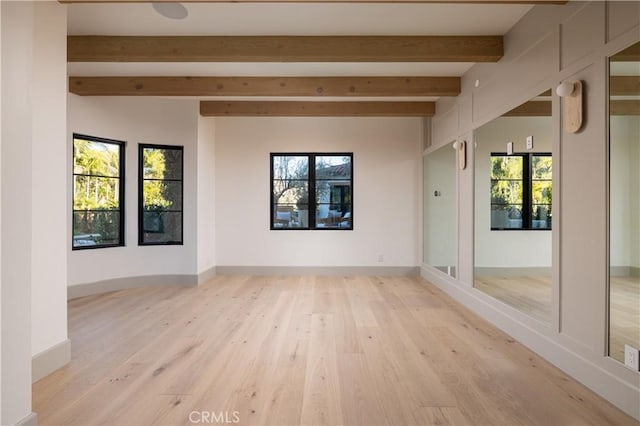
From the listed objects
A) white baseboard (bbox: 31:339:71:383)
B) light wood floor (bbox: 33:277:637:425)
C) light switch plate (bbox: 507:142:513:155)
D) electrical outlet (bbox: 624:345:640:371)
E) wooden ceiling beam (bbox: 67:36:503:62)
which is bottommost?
light wood floor (bbox: 33:277:637:425)

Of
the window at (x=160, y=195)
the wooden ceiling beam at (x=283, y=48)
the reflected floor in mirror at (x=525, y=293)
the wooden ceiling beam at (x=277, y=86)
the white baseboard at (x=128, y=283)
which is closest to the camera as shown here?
the reflected floor in mirror at (x=525, y=293)

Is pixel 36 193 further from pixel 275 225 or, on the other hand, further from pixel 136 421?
pixel 275 225

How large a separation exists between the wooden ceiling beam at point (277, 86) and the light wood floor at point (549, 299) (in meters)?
2.53

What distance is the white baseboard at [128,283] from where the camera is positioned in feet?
15.7

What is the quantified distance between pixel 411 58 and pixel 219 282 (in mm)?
4297

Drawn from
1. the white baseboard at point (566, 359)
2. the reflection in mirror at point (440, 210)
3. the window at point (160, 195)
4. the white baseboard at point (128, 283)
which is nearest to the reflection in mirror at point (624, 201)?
the white baseboard at point (566, 359)

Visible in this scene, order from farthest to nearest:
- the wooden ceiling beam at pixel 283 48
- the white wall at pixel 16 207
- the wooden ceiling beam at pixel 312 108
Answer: the wooden ceiling beam at pixel 312 108 → the wooden ceiling beam at pixel 283 48 → the white wall at pixel 16 207

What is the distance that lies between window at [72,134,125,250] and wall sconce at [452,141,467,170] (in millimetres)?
4761

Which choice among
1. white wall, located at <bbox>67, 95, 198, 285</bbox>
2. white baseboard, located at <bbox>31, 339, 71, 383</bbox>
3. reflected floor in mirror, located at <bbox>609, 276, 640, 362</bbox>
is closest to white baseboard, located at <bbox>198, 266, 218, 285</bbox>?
white wall, located at <bbox>67, 95, 198, 285</bbox>

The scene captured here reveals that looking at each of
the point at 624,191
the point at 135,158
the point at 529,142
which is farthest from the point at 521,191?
the point at 135,158

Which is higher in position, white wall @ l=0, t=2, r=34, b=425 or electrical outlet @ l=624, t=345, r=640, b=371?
white wall @ l=0, t=2, r=34, b=425

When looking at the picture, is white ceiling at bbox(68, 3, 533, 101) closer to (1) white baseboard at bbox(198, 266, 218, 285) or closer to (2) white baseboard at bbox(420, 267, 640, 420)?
(2) white baseboard at bbox(420, 267, 640, 420)

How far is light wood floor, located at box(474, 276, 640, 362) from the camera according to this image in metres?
2.09

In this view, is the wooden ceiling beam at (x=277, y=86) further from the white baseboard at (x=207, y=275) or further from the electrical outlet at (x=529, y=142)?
the white baseboard at (x=207, y=275)
